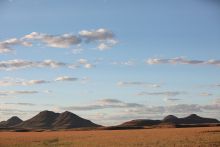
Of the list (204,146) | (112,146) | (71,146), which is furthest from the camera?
(71,146)

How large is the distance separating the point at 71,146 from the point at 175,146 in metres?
10.5

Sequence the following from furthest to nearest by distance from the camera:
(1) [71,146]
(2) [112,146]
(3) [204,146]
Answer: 1. (1) [71,146]
2. (2) [112,146]
3. (3) [204,146]

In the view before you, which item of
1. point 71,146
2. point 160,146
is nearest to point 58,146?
point 71,146

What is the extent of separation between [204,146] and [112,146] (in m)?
8.12

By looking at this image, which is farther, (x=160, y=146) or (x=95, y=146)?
(x=95, y=146)

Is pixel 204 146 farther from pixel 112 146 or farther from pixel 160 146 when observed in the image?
pixel 112 146

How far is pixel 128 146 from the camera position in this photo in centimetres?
3672

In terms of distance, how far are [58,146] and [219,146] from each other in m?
15.5

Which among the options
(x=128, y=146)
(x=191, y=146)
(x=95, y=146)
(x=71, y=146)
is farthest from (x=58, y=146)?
(x=191, y=146)

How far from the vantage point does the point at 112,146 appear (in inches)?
1465

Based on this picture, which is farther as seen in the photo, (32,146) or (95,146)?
(32,146)

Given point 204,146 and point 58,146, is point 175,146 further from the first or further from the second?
point 58,146

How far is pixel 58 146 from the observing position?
40656mm

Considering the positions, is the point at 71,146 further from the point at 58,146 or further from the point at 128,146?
the point at 128,146
